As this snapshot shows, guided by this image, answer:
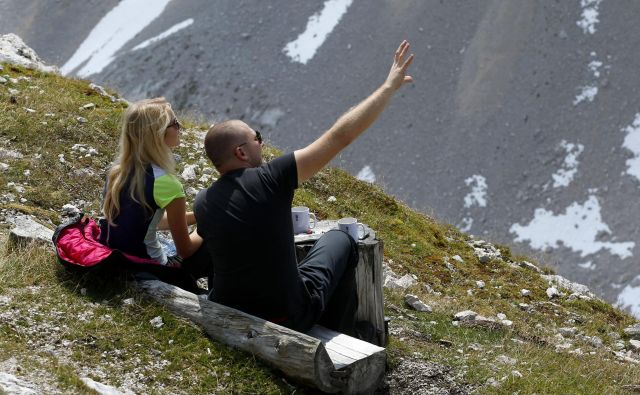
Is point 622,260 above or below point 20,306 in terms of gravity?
above

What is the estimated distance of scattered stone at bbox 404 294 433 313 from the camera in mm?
11250

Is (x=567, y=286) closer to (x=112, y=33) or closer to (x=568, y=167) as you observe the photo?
(x=568, y=167)

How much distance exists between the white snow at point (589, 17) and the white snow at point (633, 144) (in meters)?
8.26

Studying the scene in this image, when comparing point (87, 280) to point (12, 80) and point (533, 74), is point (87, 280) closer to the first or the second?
point (12, 80)

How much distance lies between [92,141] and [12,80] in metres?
3.27

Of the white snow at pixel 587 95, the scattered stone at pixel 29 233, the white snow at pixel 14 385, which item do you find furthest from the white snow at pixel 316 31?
the white snow at pixel 14 385

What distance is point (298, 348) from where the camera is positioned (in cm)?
714

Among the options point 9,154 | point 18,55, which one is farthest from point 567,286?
point 18,55

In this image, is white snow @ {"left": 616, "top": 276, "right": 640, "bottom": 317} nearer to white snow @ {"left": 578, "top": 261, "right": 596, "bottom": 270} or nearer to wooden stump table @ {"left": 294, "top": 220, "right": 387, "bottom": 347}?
white snow @ {"left": 578, "top": 261, "right": 596, "bottom": 270}

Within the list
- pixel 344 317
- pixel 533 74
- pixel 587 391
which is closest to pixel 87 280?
pixel 344 317

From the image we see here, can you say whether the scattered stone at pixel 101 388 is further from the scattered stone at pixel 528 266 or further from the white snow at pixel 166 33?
the white snow at pixel 166 33

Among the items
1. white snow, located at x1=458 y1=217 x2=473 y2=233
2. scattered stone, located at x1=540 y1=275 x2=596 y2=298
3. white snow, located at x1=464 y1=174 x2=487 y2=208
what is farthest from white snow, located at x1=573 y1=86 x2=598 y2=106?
scattered stone, located at x1=540 y1=275 x2=596 y2=298

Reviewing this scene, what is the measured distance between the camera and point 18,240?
939 cm

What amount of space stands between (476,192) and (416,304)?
134 ft
